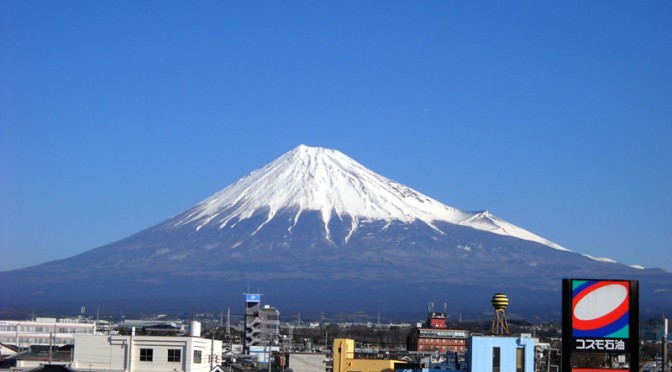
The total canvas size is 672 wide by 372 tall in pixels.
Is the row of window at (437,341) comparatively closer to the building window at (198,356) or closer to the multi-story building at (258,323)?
the multi-story building at (258,323)

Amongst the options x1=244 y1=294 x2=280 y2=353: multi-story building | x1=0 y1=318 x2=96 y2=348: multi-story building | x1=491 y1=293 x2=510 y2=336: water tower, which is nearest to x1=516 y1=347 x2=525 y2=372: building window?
x1=491 y1=293 x2=510 y2=336: water tower

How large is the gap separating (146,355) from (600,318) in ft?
59.7

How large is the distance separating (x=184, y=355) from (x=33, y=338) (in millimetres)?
62335

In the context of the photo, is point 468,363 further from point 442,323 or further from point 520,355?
point 442,323

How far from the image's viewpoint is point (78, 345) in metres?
44.5

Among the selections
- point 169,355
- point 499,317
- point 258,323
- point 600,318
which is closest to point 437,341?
point 258,323

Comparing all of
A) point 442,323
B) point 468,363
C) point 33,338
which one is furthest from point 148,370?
point 442,323

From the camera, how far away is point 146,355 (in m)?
44.1

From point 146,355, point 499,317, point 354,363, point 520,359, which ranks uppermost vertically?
point 499,317

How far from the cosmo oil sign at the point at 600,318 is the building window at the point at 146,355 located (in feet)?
57.3

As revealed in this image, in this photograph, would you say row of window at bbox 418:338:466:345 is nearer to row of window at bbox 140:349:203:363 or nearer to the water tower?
the water tower

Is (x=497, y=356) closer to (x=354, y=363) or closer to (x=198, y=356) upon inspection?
(x=198, y=356)

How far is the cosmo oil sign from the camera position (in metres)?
29.5

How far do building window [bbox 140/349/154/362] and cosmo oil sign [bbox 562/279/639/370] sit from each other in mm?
17474
